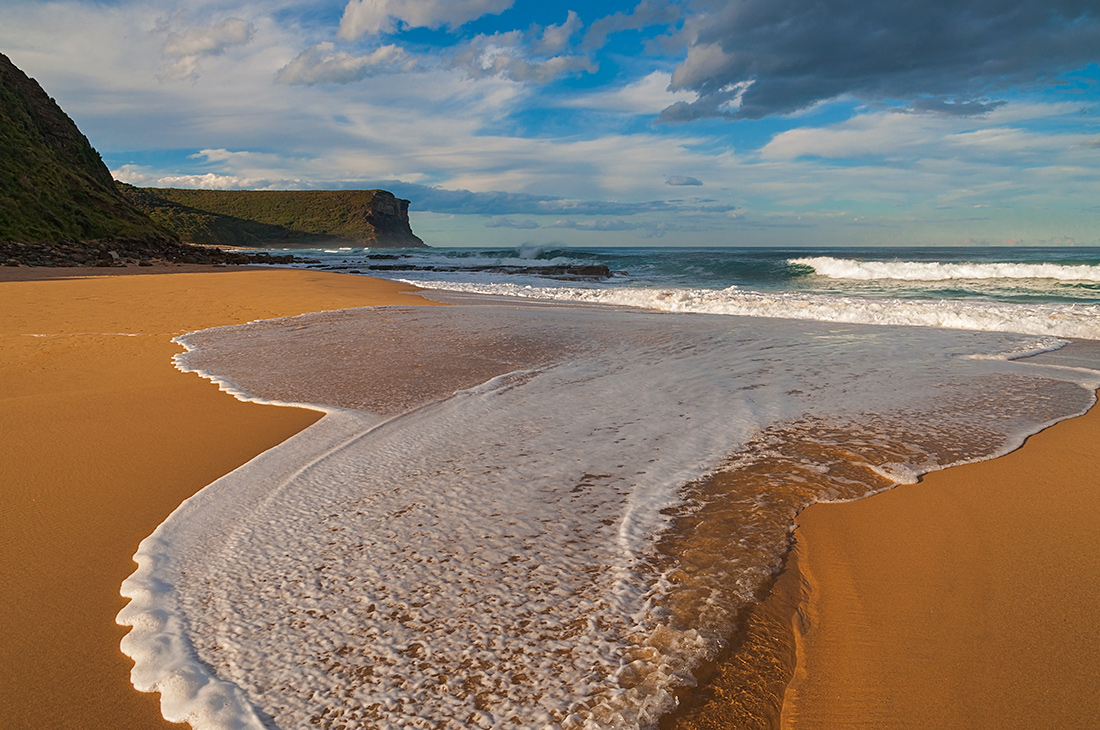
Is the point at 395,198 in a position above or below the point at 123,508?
above

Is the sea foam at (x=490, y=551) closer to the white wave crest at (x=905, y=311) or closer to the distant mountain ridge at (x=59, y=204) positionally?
the white wave crest at (x=905, y=311)

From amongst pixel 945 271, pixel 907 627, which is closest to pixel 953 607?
pixel 907 627

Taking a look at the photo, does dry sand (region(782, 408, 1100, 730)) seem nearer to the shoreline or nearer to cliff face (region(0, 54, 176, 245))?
the shoreline

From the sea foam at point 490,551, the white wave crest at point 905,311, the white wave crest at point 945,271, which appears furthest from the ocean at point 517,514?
the white wave crest at point 945,271

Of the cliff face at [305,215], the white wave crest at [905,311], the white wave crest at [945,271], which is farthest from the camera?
the cliff face at [305,215]

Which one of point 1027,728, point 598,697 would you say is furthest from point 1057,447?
point 598,697

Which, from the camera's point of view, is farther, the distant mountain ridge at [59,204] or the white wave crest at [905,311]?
the distant mountain ridge at [59,204]

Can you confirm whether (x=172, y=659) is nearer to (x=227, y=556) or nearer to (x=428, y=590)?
(x=227, y=556)
